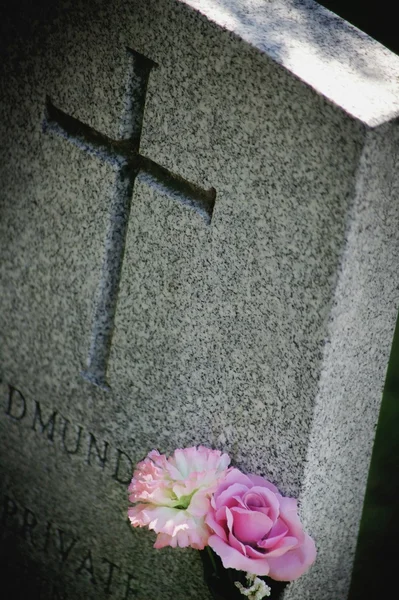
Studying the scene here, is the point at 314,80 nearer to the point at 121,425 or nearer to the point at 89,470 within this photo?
the point at 121,425

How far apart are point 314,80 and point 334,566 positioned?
128cm

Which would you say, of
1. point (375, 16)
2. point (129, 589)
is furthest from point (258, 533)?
point (375, 16)

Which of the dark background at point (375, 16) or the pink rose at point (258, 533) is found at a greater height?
the dark background at point (375, 16)

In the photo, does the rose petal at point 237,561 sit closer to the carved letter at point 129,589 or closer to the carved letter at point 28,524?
the carved letter at point 129,589

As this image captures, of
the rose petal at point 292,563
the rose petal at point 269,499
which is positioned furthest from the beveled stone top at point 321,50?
the rose petal at point 292,563

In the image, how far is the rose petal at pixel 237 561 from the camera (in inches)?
68.5

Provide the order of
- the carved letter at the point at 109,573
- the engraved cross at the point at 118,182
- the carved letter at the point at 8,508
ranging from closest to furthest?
→ the engraved cross at the point at 118,182 < the carved letter at the point at 109,573 < the carved letter at the point at 8,508

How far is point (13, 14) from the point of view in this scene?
2215 mm

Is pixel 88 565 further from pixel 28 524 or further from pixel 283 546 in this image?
pixel 283 546

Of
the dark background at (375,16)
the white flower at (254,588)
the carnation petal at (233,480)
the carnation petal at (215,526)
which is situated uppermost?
the dark background at (375,16)

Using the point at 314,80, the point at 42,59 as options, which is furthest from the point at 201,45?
the point at 42,59

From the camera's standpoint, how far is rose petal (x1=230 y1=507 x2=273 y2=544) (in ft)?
5.78

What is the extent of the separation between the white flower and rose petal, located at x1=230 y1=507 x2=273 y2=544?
0.32 ft

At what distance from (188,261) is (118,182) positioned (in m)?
0.30
